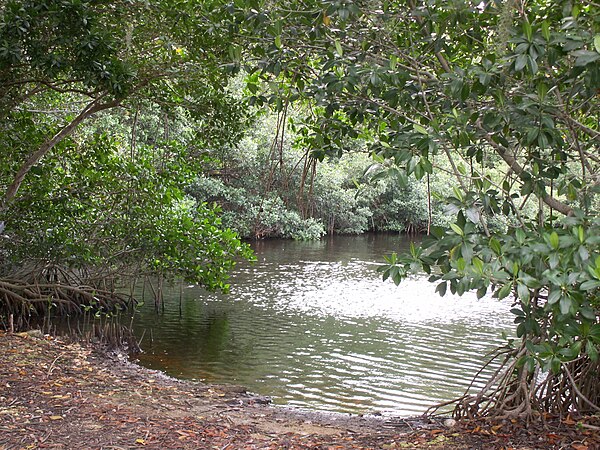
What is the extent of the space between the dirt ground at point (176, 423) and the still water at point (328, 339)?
6.10ft

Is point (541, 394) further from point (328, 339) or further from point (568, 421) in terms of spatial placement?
point (328, 339)

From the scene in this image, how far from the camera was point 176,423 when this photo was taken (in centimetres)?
496

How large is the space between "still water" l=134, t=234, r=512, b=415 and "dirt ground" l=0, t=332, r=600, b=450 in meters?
1.86

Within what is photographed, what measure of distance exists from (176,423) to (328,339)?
6098 mm

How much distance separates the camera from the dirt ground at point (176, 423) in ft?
14.2

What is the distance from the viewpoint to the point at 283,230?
89.9 ft

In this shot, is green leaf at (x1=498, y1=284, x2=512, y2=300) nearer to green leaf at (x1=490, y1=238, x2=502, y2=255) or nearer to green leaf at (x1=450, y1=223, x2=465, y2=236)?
green leaf at (x1=490, y1=238, x2=502, y2=255)

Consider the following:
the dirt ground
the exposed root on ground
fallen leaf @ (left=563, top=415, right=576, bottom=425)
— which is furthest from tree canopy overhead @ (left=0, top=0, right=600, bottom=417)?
the exposed root on ground

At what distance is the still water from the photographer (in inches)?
325

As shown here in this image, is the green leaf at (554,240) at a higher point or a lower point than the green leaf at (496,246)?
higher

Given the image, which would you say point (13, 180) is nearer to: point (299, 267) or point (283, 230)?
point (299, 267)

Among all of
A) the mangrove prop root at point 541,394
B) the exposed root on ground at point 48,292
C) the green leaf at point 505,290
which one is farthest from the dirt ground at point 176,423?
the exposed root on ground at point 48,292

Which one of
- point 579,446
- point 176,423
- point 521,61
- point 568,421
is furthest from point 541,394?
point 521,61

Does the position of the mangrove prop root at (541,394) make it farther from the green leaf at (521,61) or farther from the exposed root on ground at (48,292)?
the exposed root on ground at (48,292)
